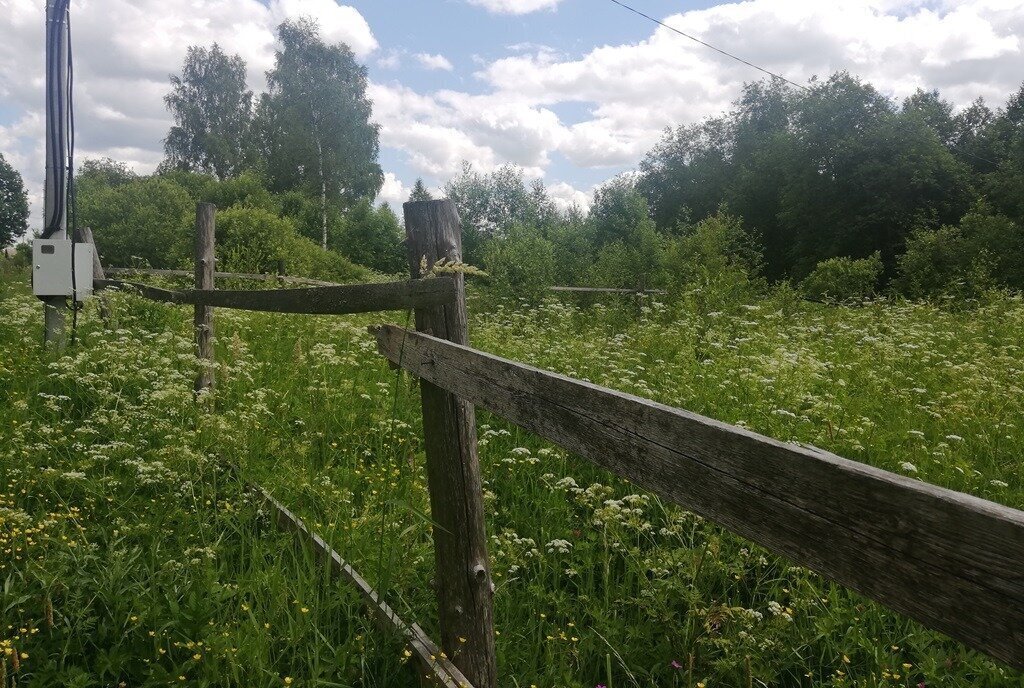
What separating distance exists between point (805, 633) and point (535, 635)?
1.07m

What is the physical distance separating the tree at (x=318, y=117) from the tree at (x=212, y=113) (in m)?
3.23

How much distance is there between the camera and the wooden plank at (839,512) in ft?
2.67

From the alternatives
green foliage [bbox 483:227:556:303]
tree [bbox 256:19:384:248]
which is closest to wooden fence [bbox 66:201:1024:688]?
green foliage [bbox 483:227:556:303]

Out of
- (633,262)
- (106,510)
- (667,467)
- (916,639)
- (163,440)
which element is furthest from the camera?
(633,262)

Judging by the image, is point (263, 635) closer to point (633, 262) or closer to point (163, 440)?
point (163, 440)

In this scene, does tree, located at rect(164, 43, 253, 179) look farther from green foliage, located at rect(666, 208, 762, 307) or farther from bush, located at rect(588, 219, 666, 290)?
green foliage, located at rect(666, 208, 762, 307)

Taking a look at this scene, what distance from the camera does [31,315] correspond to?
7.98m

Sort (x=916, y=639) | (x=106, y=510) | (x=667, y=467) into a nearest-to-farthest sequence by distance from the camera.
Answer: (x=667, y=467) < (x=916, y=639) < (x=106, y=510)

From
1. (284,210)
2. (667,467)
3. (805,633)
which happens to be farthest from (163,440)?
(284,210)

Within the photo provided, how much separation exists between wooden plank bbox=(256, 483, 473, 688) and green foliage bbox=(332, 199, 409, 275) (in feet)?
133

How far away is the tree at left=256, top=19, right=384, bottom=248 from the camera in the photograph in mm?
37594

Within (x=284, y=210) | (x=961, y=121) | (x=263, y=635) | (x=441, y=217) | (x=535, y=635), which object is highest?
(x=961, y=121)

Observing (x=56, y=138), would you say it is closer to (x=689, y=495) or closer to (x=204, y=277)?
(x=204, y=277)

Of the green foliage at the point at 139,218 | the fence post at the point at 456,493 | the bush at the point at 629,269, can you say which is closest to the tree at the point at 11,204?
the green foliage at the point at 139,218
